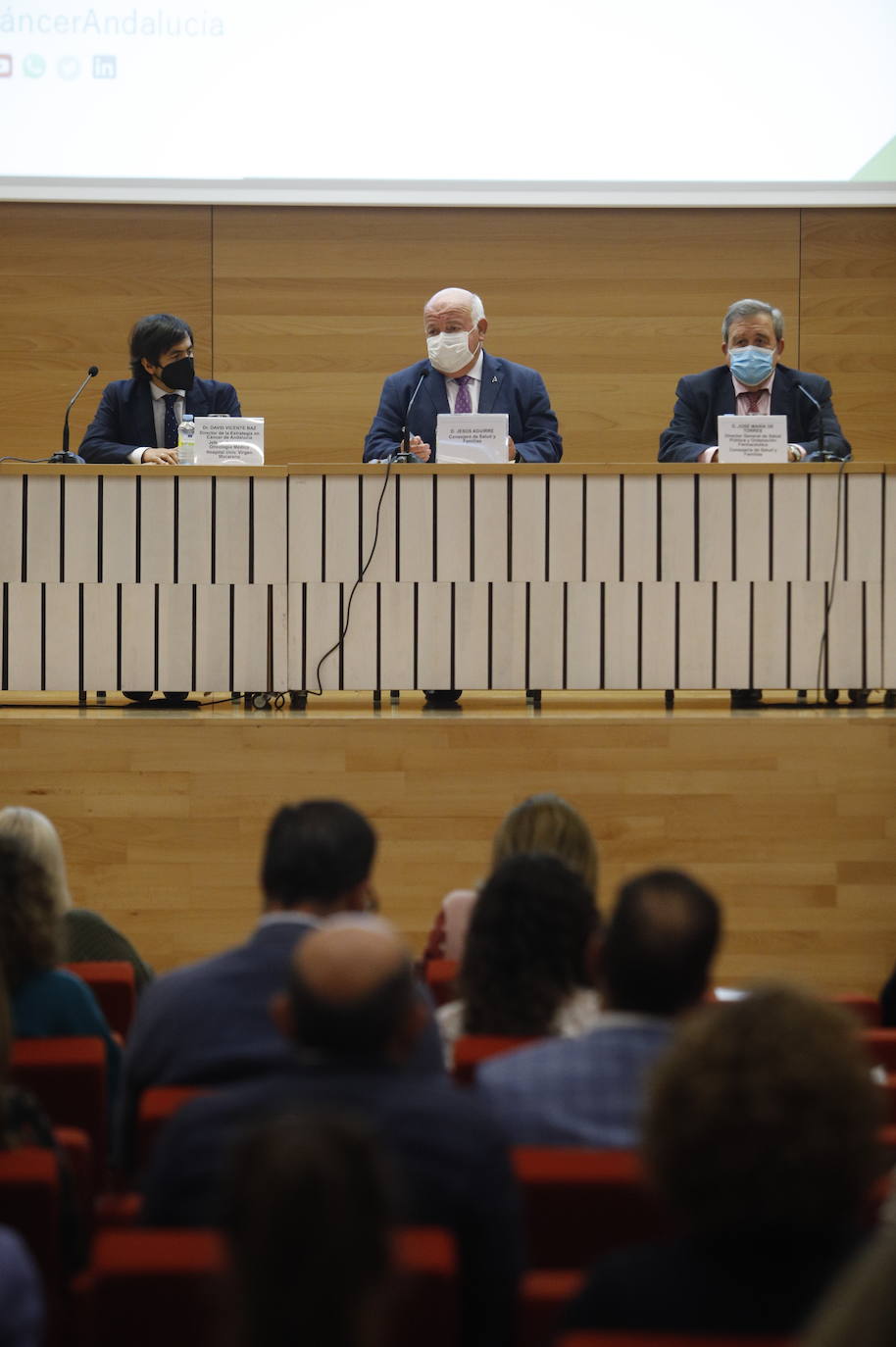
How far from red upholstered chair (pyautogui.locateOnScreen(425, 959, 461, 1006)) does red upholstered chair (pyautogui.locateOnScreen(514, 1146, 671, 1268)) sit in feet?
3.96

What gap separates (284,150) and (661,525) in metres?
3.27

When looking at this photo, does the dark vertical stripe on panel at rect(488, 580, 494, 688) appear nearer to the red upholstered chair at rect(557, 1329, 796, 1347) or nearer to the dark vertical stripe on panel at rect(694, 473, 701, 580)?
the dark vertical stripe on panel at rect(694, 473, 701, 580)

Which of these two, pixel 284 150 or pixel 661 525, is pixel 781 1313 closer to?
pixel 661 525

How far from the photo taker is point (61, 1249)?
1.77 meters

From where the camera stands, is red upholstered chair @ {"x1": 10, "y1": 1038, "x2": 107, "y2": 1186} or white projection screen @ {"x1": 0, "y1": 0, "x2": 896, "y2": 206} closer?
red upholstered chair @ {"x1": 10, "y1": 1038, "x2": 107, "y2": 1186}

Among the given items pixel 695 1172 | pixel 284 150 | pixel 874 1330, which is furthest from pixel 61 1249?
pixel 284 150

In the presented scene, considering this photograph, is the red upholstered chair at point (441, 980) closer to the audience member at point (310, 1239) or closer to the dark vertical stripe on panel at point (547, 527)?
the audience member at point (310, 1239)

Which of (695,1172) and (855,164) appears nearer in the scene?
(695,1172)

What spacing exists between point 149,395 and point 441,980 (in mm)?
3261

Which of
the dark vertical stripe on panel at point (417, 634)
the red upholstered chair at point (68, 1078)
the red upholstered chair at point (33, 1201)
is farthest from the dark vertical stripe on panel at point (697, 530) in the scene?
the red upholstered chair at point (33, 1201)

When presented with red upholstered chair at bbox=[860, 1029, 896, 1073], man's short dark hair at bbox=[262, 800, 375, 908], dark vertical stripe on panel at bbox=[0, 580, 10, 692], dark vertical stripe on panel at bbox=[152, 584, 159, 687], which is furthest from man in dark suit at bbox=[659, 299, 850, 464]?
red upholstered chair at bbox=[860, 1029, 896, 1073]

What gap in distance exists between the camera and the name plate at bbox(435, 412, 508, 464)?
464 cm

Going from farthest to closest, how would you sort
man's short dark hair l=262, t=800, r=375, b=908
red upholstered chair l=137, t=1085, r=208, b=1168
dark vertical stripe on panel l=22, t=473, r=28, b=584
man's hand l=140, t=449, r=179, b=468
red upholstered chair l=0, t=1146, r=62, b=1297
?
man's hand l=140, t=449, r=179, b=468
dark vertical stripe on panel l=22, t=473, r=28, b=584
man's short dark hair l=262, t=800, r=375, b=908
red upholstered chair l=137, t=1085, r=208, b=1168
red upholstered chair l=0, t=1146, r=62, b=1297

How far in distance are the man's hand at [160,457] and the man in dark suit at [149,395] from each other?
457 millimetres
